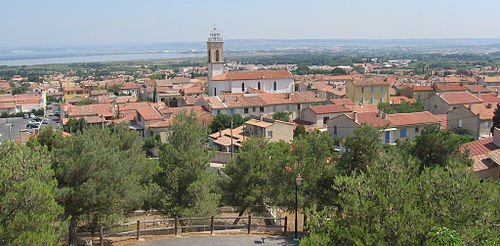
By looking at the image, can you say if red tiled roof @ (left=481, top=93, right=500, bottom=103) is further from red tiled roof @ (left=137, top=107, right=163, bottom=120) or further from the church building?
red tiled roof @ (left=137, top=107, right=163, bottom=120)

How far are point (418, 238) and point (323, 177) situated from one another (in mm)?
6303

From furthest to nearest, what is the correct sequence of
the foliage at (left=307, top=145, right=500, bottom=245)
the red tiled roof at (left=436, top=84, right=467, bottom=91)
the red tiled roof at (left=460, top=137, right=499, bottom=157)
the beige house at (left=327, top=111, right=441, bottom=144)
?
1. the red tiled roof at (left=436, top=84, right=467, bottom=91)
2. the beige house at (left=327, top=111, right=441, bottom=144)
3. the red tiled roof at (left=460, top=137, right=499, bottom=157)
4. the foliage at (left=307, top=145, right=500, bottom=245)

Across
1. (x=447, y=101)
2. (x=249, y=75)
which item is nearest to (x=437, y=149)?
(x=447, y=101)

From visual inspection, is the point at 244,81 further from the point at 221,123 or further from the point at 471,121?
the point at 471,121

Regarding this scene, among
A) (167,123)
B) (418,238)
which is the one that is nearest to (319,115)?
(167,123)

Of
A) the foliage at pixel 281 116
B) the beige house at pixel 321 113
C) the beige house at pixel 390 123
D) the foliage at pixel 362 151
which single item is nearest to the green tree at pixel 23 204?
the foliage at pixel 362 151

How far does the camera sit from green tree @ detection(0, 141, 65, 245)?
29.3ft

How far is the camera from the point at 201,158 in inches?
612

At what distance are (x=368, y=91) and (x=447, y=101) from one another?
10896mm

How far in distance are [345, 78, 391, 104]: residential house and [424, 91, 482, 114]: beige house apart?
25.7ft

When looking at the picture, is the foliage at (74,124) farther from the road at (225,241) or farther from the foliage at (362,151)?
the foliage at (362,151)

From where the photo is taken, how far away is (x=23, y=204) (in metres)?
9.25

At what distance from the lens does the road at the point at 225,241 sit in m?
13.4

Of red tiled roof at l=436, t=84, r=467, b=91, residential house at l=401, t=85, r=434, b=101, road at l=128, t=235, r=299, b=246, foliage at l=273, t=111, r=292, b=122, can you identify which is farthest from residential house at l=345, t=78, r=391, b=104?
road at l=128, t=235, r=299, b=246
